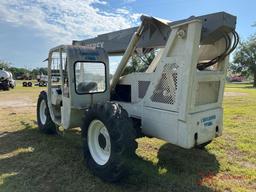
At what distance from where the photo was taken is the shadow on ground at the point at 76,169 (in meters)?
3.86

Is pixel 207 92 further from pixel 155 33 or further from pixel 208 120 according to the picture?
pixel 155 33

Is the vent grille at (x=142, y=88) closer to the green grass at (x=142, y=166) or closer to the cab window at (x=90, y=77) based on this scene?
the cab window at (x=90, y=77)

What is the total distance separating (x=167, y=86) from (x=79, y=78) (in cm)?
189

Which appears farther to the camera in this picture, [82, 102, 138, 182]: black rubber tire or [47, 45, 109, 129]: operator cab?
[47, 45, 109, 129]: operator cab

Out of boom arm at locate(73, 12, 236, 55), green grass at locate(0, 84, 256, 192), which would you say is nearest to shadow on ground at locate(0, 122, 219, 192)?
green grass at locate(0, 84, 256, 192)

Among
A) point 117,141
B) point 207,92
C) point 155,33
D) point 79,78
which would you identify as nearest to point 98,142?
point 117,141

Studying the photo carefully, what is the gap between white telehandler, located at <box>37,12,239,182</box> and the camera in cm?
367

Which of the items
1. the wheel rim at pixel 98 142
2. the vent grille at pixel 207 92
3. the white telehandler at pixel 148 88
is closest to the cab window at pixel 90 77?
the white telehandler at pixel 148 88

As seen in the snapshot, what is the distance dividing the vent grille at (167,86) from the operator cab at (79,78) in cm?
144

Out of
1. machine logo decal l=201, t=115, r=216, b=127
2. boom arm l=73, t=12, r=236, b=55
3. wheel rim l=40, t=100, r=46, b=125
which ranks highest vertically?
boom arm l=73, t=12, r=236, b=55

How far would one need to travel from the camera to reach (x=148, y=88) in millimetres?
4164

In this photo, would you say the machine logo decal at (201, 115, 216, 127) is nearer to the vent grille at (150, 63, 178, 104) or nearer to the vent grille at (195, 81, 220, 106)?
the vent grille at (195, 81, 220, 106)

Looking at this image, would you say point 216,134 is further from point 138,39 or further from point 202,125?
point 138,39

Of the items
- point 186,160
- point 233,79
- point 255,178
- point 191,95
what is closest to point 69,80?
point 191,95
